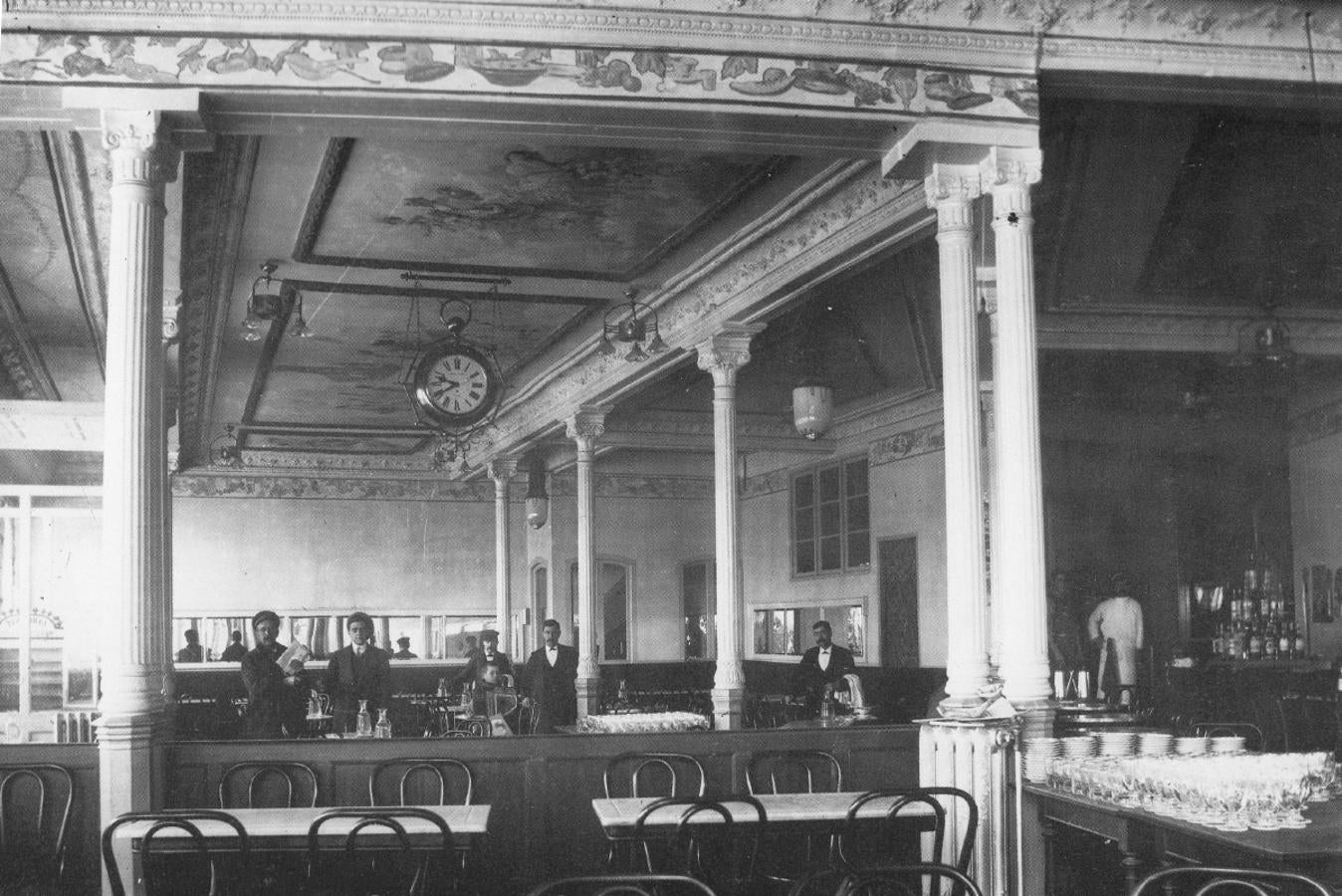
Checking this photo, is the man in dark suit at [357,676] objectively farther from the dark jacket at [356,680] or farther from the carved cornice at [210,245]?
the carved cornice at [210,245]

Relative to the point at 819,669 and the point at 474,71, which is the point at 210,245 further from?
the point at 819,669

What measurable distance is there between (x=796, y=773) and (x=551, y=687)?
5.10 meters

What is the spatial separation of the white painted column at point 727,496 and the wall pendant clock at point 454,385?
1.84m

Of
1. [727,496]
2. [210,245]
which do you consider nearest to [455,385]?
[210,245]

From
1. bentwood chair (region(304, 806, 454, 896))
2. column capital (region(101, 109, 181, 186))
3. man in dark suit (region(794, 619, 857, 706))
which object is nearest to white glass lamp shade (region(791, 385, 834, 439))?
man in dark suit (region(794, 619, 857, 706))

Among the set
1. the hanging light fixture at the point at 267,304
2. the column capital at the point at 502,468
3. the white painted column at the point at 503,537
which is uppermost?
the hanging light fixture at the point at 267,304

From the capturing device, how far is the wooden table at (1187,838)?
4.30m

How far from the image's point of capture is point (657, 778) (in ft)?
22.7

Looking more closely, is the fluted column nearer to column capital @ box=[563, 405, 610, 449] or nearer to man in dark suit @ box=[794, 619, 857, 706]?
column capital @ box=[563, 405, 610, 449]

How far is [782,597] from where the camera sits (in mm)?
19609

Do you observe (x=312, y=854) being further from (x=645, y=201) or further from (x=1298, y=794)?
(x=645, y=201)

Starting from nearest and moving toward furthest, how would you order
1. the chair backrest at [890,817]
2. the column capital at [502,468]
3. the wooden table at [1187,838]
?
the wooden table at [1187,838], the chair backrest at [890,817], the column capital at [502,468]

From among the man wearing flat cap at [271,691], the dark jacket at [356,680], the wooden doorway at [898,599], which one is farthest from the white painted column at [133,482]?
the wooden doorway at [898,599]

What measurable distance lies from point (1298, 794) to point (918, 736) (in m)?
2.28
